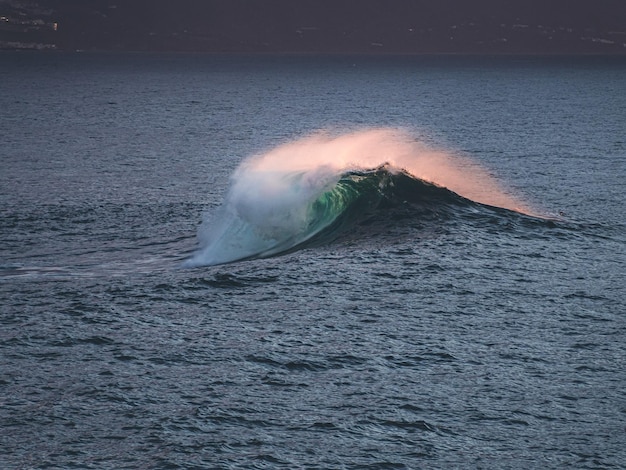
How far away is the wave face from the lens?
38.6 m

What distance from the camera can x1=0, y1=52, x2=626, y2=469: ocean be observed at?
20797mm

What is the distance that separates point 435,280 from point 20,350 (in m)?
13.5

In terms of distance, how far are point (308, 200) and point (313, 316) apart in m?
13.3

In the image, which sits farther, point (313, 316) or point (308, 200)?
point (308, 200)

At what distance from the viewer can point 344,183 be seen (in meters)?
43.1

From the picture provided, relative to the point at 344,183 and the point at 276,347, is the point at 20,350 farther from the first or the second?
the point at 344,183

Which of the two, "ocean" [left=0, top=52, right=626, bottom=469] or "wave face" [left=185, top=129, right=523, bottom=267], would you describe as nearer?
"ocean" [left=0, top=52, right=626, bottom=469]

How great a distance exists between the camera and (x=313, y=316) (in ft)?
95.5

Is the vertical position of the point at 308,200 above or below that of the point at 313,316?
above

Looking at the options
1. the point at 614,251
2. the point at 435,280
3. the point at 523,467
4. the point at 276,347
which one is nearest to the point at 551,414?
the point at 523,467

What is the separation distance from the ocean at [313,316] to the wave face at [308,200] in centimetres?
12

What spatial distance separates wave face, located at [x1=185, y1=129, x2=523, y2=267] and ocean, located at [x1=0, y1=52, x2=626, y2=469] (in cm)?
12

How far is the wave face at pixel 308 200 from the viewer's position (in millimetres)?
38562

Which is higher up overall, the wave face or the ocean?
the wave face
